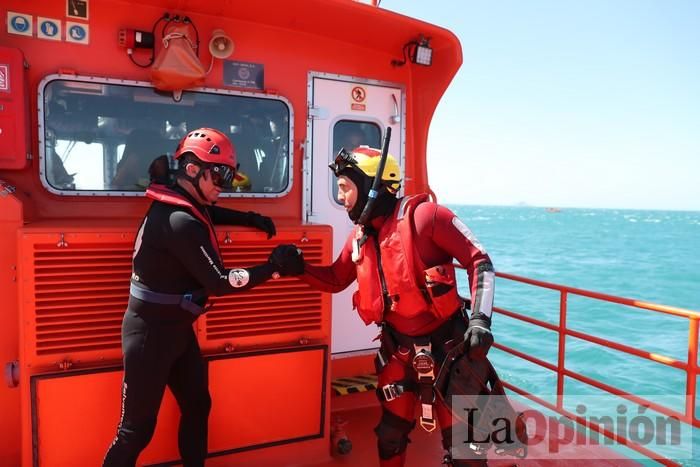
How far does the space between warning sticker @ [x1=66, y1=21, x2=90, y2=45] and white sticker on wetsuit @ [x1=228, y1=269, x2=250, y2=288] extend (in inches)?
79.1

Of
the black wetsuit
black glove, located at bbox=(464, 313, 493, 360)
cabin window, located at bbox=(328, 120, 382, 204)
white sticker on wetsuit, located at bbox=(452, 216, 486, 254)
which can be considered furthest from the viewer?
cabin window, located at bbox=(328, 120, 382, 204)

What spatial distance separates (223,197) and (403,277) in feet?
5.71

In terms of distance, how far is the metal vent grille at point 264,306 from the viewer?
315 centimetres

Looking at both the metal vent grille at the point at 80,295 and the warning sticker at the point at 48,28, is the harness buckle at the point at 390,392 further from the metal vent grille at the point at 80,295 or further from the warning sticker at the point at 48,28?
the warning sticker at the point at 48,28

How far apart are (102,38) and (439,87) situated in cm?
263

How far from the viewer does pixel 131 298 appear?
2586 millimetres

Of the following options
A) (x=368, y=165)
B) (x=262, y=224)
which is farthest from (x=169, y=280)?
(x=368, y=165)

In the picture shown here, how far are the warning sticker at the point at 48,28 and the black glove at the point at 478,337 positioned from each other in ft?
10.2

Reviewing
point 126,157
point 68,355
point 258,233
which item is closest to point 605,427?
point 258,233

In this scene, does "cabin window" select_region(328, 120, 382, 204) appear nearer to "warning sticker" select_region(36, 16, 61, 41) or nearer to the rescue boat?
the rescue boat

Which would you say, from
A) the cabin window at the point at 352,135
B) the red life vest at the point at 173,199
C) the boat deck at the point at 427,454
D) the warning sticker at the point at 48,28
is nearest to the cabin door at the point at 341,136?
the cabin window at the point at 352,135

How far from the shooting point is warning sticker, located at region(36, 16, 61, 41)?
322 cm

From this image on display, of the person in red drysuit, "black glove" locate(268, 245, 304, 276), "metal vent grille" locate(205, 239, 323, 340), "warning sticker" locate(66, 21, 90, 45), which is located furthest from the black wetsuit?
"warning sticker" locate(66, 21, 90, 45)

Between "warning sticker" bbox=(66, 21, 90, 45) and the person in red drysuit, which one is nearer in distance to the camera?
the person in red drysuit
